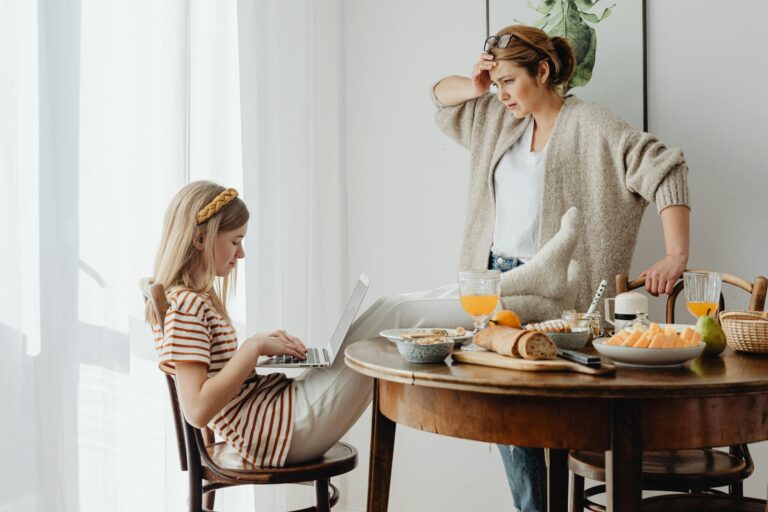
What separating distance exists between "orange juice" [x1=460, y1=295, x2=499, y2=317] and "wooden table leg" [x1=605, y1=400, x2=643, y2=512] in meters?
0.40

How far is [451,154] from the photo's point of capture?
286cm

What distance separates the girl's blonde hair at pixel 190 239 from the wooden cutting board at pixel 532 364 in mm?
674

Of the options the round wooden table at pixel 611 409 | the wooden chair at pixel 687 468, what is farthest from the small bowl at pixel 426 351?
the wooden chair at pixel 687 468

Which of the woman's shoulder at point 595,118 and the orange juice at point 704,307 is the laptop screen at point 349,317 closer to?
the orange juice at point 704,307

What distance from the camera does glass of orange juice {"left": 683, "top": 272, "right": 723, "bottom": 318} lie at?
1.51 m

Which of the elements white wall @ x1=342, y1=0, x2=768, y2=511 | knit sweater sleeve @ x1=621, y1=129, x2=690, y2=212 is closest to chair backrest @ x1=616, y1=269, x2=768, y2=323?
knit sweater sleeve @ x1=621, y1=129, x2=690, y2=212

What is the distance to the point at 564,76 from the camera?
2318mm

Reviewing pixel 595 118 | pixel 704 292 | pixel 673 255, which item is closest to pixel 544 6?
pixel 595 118

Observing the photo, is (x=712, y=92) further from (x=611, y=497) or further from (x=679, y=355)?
(x=611, y=497)

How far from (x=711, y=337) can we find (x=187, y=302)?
39.0 inches

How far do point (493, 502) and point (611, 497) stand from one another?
1.80m

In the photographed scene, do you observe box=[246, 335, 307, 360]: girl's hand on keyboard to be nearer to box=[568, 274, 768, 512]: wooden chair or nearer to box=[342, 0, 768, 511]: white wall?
box=[568, 274, 768, 512]: wooden chair

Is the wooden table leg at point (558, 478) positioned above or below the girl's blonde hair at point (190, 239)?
below

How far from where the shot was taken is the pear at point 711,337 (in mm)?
1319
